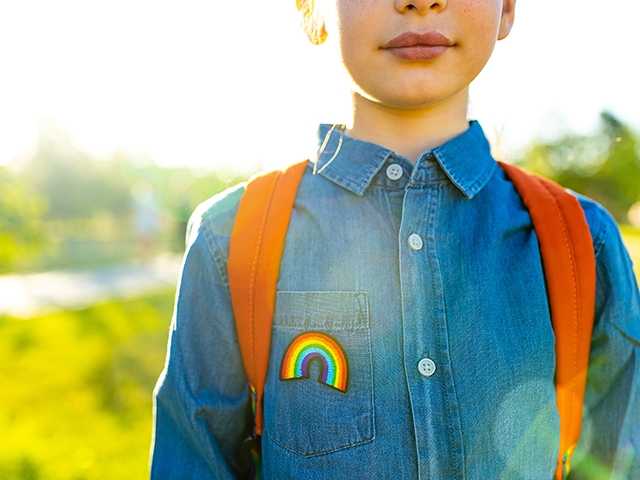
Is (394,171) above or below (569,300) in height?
above

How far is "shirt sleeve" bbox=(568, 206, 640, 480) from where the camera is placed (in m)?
1.59

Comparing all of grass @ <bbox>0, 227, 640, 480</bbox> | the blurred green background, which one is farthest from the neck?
grass @ <bbox>0, 227, 640, 480</bbox>

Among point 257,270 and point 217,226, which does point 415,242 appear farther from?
point 217,226

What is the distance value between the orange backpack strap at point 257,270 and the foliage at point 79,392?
112 inches

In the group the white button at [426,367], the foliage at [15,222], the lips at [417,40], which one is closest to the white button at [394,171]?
Answer: the lips at [417,40]

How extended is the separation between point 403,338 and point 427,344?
52 millimetres

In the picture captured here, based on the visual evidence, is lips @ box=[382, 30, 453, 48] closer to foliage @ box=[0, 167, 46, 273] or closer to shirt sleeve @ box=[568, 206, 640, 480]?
shirt sleeve @ box=[568, 206, 640, 480]

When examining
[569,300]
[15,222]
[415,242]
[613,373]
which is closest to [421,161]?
[415,242]

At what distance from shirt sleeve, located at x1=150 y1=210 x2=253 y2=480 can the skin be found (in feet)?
1.72

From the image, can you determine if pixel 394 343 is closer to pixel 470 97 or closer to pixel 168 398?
pixel 168 398

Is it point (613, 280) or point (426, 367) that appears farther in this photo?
point (613, 280)

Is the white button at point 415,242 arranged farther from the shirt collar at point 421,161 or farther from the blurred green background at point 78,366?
the blurred green background at point 78,366

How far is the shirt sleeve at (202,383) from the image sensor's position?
63.9 inches

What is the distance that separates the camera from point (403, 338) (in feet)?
4.96
